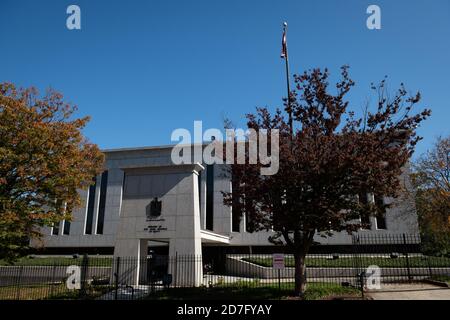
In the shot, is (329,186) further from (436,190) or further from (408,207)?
(408,207)

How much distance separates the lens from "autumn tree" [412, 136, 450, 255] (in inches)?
1239

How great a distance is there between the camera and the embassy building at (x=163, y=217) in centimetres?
2328

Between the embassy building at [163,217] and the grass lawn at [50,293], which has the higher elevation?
the embassy building at [163,217]

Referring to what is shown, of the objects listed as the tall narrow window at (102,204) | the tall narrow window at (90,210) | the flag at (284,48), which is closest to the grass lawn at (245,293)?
the flag at (284,48)

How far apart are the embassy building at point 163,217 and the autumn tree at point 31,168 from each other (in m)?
2.77

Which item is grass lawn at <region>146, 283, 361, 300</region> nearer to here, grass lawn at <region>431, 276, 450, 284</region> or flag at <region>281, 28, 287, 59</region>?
grass lawn at <region>431, 276, 450, 284</region>

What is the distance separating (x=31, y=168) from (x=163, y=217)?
26.8ft

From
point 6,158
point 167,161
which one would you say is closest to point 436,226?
point 167,161

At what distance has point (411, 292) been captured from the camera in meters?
17.7

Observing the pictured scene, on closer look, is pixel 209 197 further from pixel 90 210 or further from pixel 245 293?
pixel 245 293

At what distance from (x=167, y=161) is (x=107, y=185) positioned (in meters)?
8.36

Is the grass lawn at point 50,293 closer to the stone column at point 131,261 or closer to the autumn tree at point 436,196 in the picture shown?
the stone column at point 131,261

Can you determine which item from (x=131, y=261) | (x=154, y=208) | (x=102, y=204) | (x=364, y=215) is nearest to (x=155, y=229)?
(x=154, y=208)
